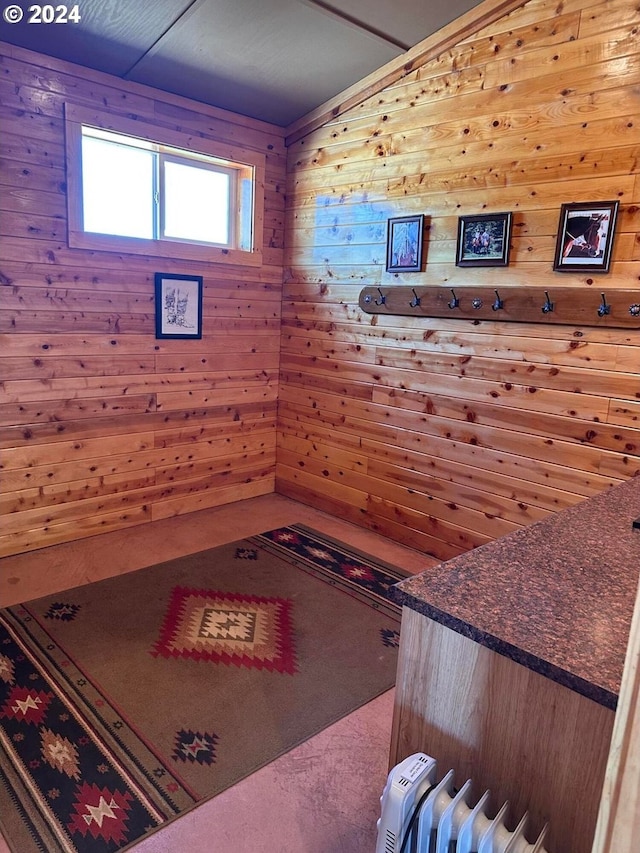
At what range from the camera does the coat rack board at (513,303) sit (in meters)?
2.55

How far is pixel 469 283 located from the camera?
308 cm

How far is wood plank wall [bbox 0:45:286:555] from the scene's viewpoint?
3.02 metres

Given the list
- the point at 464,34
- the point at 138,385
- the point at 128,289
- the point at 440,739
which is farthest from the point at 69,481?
the point at 464,34

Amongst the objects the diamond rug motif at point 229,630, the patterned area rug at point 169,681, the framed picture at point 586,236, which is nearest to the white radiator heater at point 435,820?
the patterned area rug at point 169,681

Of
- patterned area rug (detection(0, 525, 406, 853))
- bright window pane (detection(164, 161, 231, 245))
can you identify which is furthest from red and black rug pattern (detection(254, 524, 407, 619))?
bright window pane (detection(164, 161, 231, 245))

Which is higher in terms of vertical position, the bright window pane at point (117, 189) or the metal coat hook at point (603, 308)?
the bright window pane at point (117, 189)

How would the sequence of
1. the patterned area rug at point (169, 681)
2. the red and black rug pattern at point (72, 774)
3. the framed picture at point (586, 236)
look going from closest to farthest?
1. the red and black rug pattern at point (72, 774)
2. the patterned area rug at point (169, 681)
3. the framed picture at point (586, 236)

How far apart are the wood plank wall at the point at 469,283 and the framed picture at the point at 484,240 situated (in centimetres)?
5

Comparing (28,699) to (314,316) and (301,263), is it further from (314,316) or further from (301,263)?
(301,263)

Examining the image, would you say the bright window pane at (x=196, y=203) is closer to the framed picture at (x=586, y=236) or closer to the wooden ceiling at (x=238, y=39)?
the wooden ceiling at (x=238, y=39)

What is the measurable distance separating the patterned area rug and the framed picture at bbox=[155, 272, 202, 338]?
143 cm

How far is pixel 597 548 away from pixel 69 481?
2912 millimetres

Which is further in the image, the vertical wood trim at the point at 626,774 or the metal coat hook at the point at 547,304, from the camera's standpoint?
the metal coat hook at the point at 547,304

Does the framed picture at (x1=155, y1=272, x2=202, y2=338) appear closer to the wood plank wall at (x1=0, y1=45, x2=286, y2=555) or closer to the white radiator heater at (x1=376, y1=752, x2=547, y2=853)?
the wood plank wall at (x1=0, y1=45, x2=286, y2=555)
